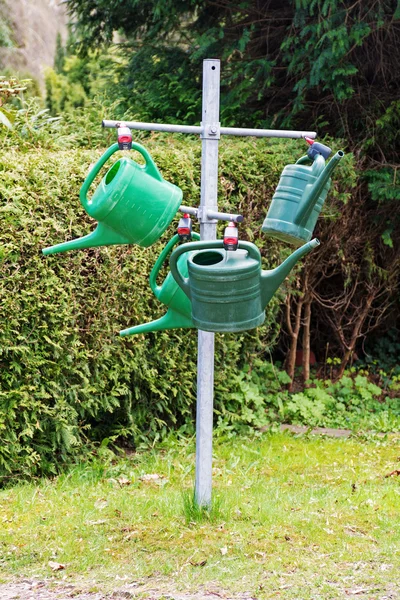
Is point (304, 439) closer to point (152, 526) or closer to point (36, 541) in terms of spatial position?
point (152, 526)

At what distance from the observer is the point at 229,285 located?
3.09 metres

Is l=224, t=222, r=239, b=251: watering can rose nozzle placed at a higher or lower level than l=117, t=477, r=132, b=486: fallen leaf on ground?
higher

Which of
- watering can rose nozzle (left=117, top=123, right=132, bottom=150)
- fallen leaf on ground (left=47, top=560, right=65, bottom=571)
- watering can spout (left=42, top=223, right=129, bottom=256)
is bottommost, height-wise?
fallen leaf on ground (left=47, top=560, right=65, bottom=571)

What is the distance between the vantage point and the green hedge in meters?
4.62

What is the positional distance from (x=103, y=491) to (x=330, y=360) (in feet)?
10.7

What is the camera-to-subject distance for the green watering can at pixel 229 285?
309 centimetres

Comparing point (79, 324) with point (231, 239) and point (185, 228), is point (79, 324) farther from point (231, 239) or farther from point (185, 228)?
point (231, 239)

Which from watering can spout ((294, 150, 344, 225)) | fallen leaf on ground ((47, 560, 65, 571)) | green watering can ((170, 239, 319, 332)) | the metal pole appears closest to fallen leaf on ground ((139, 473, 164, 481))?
the metal pole

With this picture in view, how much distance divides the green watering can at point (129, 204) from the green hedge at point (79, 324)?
1.37 metres

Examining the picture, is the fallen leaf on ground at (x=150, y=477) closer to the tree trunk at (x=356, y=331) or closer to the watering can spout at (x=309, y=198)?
the watering can spout at (x=309, y=198)

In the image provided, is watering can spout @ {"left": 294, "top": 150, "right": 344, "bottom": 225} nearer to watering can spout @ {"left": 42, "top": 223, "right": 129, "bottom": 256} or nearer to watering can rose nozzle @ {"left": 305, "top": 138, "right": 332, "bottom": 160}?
watering can rose nozzle @ {"left": 305, "top": 138, "right": 332, "bottom": 160}

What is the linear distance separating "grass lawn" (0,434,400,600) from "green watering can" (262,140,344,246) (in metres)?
1.43

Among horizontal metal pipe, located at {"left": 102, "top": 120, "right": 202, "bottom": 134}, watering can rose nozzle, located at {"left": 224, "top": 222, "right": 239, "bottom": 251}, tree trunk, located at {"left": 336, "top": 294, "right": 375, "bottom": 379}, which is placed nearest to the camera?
watering can rose nozzle, located at {"left": 224, "top": 222, "right": 239, "bottom": 251}

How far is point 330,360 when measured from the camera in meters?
7.30
